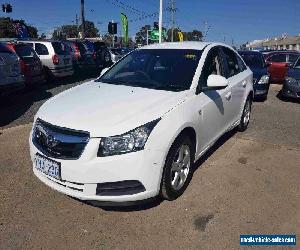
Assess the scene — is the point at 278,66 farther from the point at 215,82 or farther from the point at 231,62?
the point at 215,82

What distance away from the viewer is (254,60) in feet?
36.7

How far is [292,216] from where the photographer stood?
3.67m

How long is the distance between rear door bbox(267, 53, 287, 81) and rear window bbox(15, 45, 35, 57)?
9.46 meters

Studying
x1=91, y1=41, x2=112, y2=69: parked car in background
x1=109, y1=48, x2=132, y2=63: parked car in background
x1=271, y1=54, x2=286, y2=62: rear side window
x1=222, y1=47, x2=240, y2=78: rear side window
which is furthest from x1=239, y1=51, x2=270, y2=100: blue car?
x1=109, y1=48, x2=132, y2=63: parked car in background

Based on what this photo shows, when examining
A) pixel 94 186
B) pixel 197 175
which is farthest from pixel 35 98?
pixel 94 186

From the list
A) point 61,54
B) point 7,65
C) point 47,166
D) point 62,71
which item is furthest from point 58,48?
point 47,166

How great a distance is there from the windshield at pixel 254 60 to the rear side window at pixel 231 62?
5072 millimetres

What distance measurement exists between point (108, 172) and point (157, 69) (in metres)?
1.93

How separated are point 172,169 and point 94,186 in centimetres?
92

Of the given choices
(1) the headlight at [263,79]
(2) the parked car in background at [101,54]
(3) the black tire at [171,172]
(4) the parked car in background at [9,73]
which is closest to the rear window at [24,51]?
(4) the parked car in background at [9,73]

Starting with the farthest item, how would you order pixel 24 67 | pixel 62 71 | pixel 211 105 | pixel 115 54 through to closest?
pixel 115 54 < pixel 62 71 < pixel 24 67 < pixel 211 105

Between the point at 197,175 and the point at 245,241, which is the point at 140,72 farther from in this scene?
the point at 245,241

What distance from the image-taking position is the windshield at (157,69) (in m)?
4.22

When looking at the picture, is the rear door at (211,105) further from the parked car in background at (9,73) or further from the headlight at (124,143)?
the parked car in background at (9,73)
